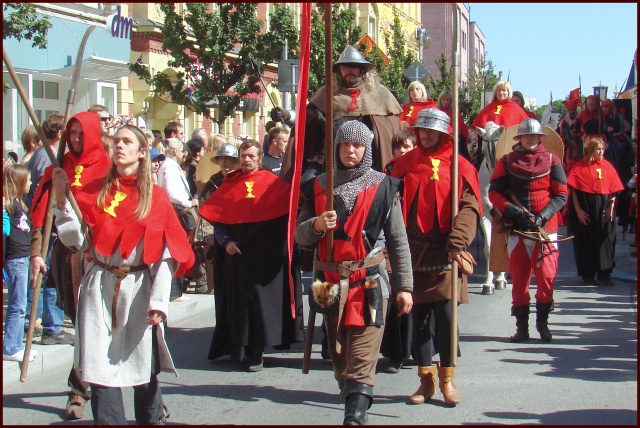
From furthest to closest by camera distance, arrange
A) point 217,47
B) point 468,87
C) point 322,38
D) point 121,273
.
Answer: point 468,87 → point 322,38 → point 217,47 → point 121,273

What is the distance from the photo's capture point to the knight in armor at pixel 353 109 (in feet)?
24.7

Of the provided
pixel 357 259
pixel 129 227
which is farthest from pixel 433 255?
pixel 129 227

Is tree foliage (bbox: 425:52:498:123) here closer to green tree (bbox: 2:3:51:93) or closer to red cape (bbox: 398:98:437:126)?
red cape (bbox: 398:98:437:126)

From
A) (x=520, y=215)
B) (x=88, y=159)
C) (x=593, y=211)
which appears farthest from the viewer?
(x=593, y=211)

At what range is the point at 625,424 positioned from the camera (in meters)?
5.71

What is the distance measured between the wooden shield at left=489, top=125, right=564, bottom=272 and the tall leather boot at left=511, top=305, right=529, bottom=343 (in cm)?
85

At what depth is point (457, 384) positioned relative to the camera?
6.82 metres

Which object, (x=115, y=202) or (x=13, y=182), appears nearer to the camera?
(x=115, y=202)

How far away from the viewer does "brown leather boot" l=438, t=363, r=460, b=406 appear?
6145mm

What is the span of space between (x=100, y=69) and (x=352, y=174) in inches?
676

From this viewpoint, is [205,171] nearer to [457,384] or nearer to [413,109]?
[413,109]

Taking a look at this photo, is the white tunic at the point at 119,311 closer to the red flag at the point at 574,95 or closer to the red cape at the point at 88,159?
the red cape at the point at 88,159

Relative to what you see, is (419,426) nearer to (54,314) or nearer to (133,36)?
(54,314)

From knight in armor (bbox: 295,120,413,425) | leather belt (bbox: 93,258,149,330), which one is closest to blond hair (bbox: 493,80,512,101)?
knight in armor (bbox: 295,120,413,425)
